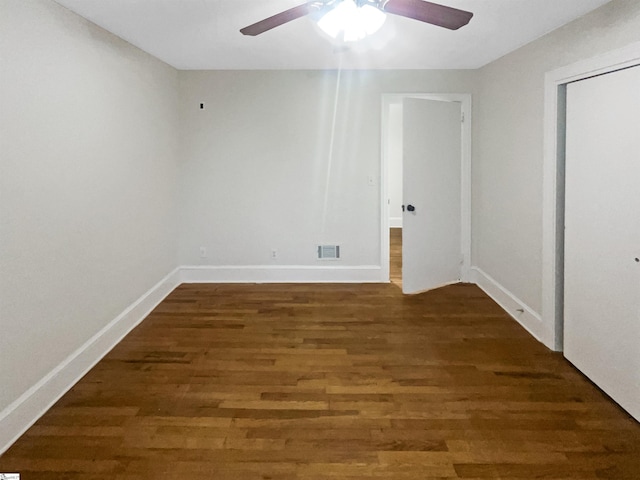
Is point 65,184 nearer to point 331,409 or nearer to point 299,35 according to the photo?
point 299,35

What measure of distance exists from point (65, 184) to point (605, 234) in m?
3.28

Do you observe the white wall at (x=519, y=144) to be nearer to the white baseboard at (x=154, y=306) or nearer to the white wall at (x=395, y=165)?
the white baseboard at (x=154, y=306)

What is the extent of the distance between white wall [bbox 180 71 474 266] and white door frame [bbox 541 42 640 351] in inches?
76.2

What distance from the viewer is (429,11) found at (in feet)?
7.57

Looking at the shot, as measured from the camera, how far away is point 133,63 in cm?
400

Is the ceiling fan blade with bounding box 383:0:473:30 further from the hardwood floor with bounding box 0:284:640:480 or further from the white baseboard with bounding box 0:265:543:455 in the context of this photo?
the white baseboard with bounding box 0:265:543:455

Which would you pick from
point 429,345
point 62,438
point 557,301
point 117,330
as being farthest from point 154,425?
point 557,301

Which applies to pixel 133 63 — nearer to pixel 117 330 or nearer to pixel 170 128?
pixel 170 128

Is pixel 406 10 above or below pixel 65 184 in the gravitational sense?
above

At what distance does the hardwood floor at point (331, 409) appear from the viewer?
2236 millimetres

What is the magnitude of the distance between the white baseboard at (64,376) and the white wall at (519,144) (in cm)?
329

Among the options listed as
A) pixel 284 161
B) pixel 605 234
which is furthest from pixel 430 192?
pixel 605 234

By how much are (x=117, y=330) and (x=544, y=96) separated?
370 centimetres

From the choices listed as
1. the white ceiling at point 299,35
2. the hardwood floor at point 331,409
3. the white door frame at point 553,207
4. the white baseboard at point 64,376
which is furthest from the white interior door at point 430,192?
the white baseboard at point 64,376
